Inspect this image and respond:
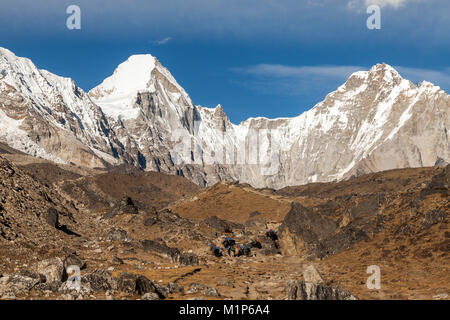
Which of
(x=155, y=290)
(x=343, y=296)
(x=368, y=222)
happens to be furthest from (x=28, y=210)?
(x=343, y=296)

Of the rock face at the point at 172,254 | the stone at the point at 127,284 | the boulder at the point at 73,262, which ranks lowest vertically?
the stone at the point at 127,284

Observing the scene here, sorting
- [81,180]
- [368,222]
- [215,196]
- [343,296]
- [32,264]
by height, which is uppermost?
[81,180]

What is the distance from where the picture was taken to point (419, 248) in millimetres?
41344

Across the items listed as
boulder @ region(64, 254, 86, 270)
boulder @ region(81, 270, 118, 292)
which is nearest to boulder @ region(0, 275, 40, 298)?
boulder @ region(81, 270, 118, 292)

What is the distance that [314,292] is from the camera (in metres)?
28.4

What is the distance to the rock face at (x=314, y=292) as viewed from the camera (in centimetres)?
2797

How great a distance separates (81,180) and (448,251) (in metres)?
137

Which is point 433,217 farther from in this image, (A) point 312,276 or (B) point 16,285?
(B) point 16,285

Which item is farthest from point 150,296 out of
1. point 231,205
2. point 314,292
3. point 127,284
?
point 231,205

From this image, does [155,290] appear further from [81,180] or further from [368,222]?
[81,180]

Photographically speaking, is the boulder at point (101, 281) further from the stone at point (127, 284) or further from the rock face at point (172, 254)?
the rock face at point (172, 254)

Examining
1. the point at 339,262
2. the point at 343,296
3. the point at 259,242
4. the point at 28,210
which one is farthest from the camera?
the point at 259,242

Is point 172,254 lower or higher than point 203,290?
Answer: higher

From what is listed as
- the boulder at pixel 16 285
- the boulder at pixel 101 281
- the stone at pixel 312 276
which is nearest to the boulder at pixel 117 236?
the boulder at pixel 101 281
